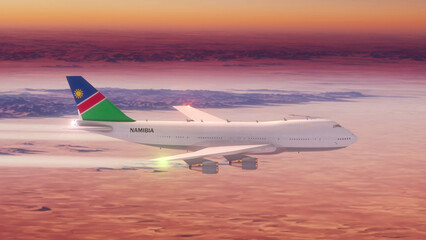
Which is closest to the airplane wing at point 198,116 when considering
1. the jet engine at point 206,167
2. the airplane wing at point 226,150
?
the airplane wing at point 226,150

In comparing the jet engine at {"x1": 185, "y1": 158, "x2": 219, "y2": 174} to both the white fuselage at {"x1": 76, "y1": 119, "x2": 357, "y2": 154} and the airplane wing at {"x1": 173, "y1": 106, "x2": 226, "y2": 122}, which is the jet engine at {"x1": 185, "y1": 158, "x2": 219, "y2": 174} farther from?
the airplane wing at {"x1": 173, "y1": 106, "x2": 226, "y2": 122}

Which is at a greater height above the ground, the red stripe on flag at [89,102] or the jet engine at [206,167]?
the red stripe on flag at [89,102]

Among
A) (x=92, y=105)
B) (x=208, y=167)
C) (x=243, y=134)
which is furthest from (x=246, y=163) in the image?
(x=92, y=105)

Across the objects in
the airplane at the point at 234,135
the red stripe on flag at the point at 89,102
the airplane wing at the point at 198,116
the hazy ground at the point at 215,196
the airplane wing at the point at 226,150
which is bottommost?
the hazy ground at the point at 215,196

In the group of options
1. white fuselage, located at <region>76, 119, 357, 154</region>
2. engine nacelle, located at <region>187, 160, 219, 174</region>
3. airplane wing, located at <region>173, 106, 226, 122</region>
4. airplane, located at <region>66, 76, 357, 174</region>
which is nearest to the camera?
engine nacelle, located at <region>187, 160, 219, 174</region>

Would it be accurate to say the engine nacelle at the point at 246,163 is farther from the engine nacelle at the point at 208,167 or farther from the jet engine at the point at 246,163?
the engine nacelle at the point at 208,167

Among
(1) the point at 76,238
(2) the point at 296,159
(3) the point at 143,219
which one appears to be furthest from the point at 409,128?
(1) the point at 76,238

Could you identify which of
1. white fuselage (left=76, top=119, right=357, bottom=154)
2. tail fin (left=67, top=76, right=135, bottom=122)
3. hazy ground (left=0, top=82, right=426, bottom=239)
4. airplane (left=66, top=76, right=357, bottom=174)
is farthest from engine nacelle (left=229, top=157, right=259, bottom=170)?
tail fin (left=67, top=76, right=135, bottom=122)

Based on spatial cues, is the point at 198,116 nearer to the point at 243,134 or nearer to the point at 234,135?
the point at 234,135
